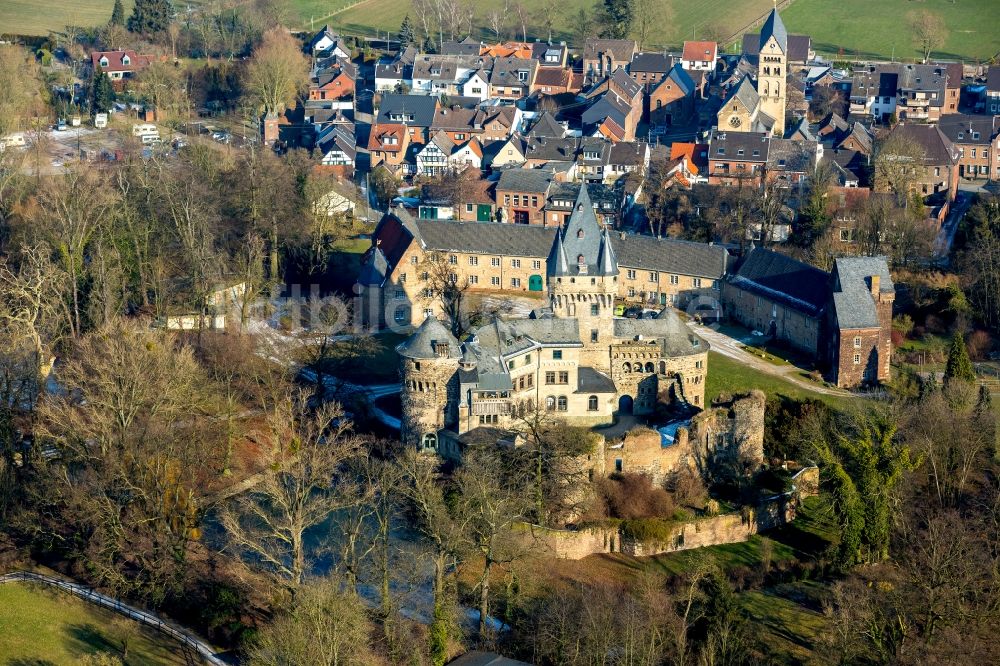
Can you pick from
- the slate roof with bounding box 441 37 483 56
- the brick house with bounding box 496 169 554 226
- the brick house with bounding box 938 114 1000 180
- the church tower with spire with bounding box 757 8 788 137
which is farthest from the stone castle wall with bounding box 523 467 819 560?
the slate roof with bounding box 441 37 483 56

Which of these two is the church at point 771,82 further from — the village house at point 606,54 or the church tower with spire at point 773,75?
the village house at point 606,54

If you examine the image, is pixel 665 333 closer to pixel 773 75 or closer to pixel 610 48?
pixel 773 75

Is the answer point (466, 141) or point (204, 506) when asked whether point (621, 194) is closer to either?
A: point (466, 141)

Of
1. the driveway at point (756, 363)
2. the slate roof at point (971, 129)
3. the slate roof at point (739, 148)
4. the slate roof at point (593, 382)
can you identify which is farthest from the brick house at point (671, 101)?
the slate roof at point (593, 382)

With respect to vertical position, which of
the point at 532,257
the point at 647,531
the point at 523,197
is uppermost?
the point at 523,197

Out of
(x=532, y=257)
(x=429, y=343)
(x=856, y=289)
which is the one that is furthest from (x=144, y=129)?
(x=856, y=289)

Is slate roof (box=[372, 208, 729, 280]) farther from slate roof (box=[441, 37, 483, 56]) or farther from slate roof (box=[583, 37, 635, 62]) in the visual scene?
slate roof (box=[441, 37, 483, 56])
